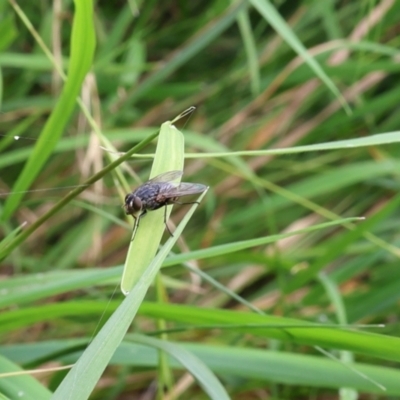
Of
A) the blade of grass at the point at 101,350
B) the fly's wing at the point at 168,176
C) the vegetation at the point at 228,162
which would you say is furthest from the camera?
the vegetation at the point at 228,162

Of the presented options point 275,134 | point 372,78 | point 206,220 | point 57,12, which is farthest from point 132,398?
point 372,78

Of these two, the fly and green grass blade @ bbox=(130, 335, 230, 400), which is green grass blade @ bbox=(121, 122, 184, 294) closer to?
the fly

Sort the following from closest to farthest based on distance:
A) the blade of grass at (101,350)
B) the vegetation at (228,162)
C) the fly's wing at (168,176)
→ the blade of grass at (101,350), the fly's wing at (168,176), the vegetation at (228,162)

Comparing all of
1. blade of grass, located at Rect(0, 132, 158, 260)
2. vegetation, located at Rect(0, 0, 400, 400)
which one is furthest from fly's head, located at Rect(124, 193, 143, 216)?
vegetation, located at Rect(0, 0, 400, 400)

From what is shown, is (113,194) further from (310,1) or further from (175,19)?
(310,1)

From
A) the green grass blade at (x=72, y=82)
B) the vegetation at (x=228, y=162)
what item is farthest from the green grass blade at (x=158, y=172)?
the vegetation at (x=228, y=162)

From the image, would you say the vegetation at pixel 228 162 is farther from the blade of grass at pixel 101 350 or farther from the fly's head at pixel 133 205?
the blade of grass at pixel 101 350
